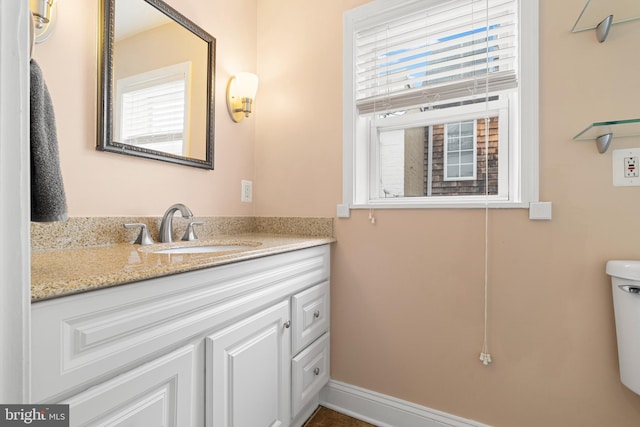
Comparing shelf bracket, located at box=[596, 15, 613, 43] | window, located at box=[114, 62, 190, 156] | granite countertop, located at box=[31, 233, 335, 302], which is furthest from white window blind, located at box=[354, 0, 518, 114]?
granite countertop, located at box=[31, 233, 335, 302]

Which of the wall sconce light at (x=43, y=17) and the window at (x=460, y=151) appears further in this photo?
the window at (x=460, y=151)

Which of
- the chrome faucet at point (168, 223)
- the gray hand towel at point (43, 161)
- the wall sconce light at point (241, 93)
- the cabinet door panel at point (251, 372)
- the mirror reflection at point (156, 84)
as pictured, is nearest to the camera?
the gray hand towel at point (43, 161)

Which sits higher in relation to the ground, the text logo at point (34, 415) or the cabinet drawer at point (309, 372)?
the text logo at point (34, 415)

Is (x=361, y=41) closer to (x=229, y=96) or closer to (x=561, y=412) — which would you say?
(x=229, y=96)

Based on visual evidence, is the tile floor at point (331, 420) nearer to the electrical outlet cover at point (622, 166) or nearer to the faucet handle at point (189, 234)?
the faucet handle at point (189, 234)

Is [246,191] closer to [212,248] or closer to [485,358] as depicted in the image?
[212,248]

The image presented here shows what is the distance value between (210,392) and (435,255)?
3.40ft

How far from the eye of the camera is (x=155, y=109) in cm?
130

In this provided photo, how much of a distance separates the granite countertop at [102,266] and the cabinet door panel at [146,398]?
217 mm

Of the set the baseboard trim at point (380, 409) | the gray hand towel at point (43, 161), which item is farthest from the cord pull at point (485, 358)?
the gray hand towel at point (43, 161)

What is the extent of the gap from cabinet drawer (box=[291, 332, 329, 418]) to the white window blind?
123 centimetres

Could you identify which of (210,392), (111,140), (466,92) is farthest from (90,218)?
(466,92)

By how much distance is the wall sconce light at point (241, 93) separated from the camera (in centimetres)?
167

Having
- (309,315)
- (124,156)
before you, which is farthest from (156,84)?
(309,315)
